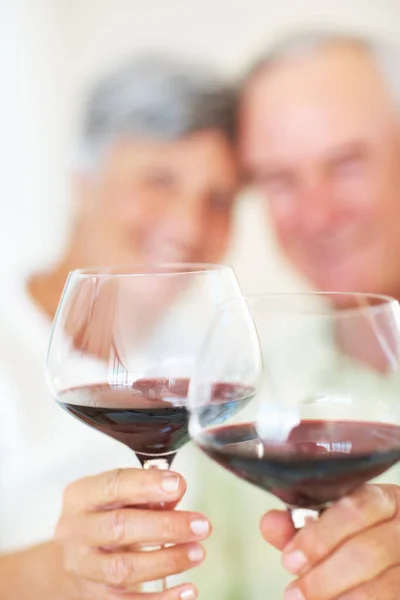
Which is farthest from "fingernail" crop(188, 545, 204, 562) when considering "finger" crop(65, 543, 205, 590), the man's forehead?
the man's forehead

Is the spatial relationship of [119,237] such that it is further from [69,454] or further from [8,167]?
[69,454]

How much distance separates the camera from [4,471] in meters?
1.33

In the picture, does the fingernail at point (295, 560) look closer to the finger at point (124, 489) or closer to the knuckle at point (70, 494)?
the finger at point (124, 489)

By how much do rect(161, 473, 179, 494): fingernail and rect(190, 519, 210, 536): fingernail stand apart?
0.12ft

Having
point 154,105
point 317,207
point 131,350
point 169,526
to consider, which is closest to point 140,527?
point 169,526

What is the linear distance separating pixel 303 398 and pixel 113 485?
0.24m

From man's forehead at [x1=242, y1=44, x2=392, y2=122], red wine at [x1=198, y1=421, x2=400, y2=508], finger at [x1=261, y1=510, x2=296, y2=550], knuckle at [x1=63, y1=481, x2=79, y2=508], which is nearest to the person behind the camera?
red wine at [x1=198, y1=421, x2=400, y2=508]

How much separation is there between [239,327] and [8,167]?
0.90 meters

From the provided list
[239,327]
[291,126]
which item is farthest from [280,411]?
[291,126]

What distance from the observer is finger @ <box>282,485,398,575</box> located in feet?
1.76

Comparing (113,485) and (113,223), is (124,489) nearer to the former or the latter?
(113,485)

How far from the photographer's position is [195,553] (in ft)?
2.18

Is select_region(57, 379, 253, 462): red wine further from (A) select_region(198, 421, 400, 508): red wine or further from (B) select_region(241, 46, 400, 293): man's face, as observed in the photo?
(B) select_region(241, 46, 400, 293): man's face

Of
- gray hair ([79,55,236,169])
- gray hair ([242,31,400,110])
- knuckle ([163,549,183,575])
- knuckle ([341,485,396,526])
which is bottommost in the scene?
knuckle ([163,549,183,575])
